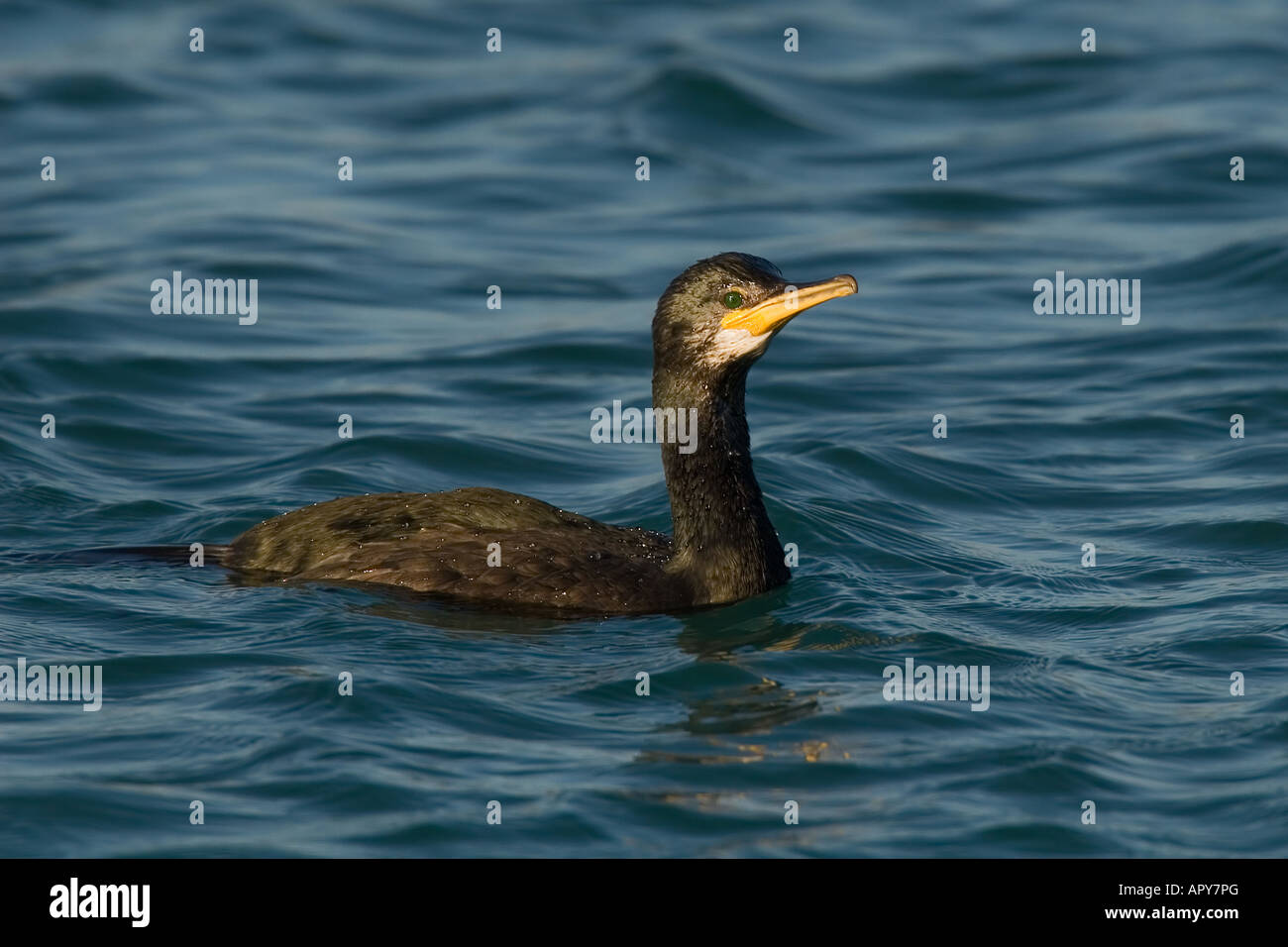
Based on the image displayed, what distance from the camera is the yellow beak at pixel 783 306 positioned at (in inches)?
372

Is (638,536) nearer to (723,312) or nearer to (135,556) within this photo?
(723,312)

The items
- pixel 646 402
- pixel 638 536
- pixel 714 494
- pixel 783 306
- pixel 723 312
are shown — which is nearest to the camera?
pixel 783 306

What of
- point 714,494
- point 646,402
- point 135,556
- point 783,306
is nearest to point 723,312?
point 783,306

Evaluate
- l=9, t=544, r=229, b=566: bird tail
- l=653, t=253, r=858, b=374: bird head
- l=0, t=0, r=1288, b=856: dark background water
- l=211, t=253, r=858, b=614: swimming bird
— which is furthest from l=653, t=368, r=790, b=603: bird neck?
l=9, t=544, r=229, b=566: bird tail

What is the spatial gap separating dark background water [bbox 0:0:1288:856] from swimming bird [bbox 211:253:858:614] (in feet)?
0.74

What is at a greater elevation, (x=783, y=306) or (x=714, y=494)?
(x=783, y=306)

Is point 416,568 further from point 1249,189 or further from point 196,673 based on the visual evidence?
point 1249,189

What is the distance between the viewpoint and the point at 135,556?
10641 mm

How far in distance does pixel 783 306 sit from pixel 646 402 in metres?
→ 5.71

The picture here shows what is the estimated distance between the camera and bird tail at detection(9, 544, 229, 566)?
10.6 m

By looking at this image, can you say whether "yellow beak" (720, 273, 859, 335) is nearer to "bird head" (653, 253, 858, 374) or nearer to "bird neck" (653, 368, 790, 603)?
"bird head" (653, 253, 858, 374)

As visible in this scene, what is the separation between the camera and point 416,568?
9984 mm

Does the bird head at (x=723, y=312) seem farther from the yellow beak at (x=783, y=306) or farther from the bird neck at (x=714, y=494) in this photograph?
the bird neck at (x=714, y=494)

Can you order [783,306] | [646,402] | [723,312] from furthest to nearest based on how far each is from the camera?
[646,402] → [723,312] → [783,306]
